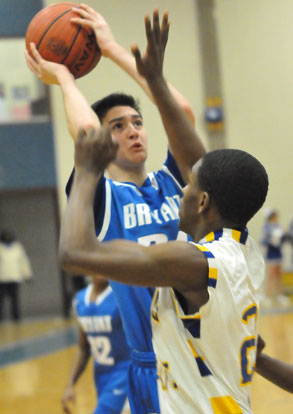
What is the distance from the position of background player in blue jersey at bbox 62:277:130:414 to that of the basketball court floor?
142cm

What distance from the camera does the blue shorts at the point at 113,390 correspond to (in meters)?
4.09

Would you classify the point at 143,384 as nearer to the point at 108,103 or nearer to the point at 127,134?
the point at 127,134

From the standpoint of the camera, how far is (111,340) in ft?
14.5

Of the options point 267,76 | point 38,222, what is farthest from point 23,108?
point 267,76

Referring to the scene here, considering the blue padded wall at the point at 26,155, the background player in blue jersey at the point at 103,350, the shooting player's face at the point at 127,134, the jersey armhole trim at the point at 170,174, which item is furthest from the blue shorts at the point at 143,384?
the blue padded wall at the point at 26,155

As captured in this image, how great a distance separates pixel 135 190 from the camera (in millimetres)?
3045

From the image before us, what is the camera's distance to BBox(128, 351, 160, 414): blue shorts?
118 inches

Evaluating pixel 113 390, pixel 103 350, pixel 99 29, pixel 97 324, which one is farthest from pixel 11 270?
pixel 99 29

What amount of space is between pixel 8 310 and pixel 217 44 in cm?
650

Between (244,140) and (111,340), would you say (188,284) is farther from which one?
(244,140)

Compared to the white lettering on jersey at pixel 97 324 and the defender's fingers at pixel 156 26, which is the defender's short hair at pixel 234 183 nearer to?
the defender's fingers at pixel 156 26

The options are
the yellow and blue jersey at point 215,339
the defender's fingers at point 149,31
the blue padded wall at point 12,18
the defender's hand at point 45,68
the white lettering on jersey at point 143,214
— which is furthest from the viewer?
the blue padded wall at point 12,18

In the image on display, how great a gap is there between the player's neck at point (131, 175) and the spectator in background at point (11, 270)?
1006 centimetres

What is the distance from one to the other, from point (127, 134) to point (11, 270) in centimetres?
1014
